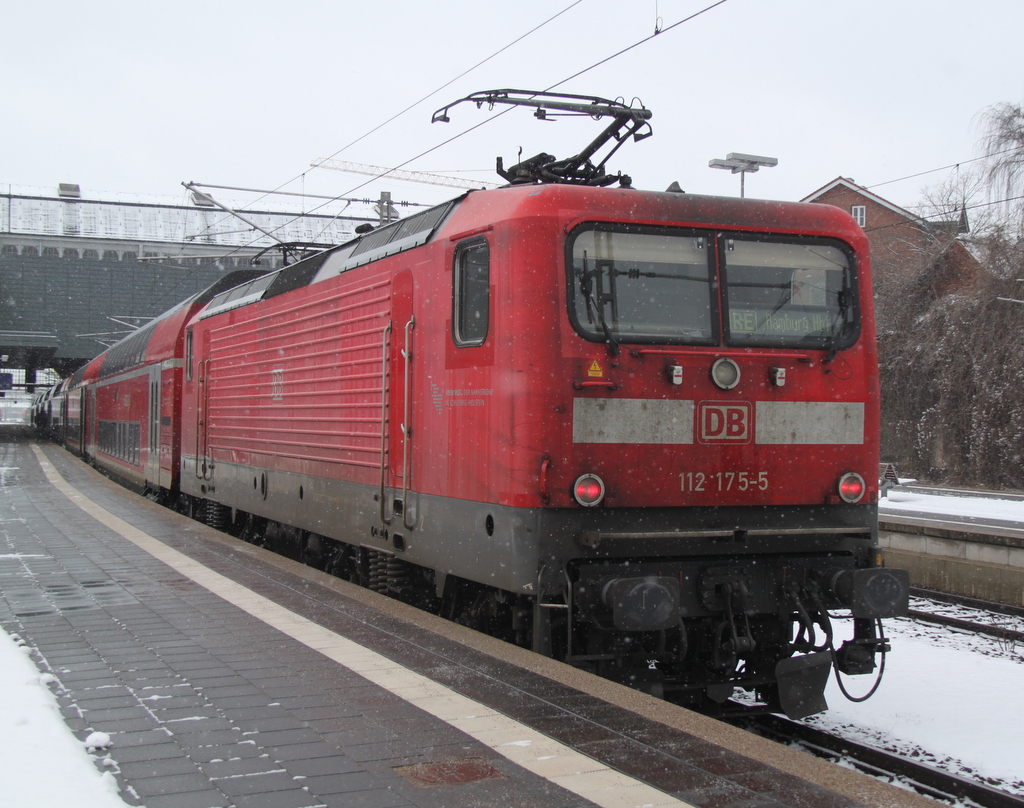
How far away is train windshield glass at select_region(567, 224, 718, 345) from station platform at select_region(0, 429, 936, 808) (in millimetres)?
1942

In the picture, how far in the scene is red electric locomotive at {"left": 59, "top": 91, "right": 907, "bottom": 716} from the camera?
5641 millimetres

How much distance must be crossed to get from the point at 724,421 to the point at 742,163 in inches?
520

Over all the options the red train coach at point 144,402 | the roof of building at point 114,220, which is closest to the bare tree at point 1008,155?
the red train coach at point 144,402

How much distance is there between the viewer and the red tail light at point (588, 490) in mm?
5605

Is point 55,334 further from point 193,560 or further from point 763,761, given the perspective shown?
point 763,761

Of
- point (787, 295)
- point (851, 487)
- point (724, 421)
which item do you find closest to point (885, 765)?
point (851, 487)

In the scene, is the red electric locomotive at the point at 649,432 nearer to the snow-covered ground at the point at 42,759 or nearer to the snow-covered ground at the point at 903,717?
the snow-covered ground at the point at 903,717

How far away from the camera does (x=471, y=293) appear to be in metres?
6.23

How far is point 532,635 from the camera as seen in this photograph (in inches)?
238

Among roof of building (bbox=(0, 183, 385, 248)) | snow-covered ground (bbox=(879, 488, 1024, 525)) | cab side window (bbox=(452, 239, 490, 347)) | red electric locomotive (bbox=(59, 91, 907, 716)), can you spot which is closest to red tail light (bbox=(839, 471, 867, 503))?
red electric locomotive (bbox=(59, 91, 907, 716))

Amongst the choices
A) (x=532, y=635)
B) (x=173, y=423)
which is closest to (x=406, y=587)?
(x=532, y=635)

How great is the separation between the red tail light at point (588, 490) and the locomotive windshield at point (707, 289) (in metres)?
0.78

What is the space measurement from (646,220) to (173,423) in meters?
11.4

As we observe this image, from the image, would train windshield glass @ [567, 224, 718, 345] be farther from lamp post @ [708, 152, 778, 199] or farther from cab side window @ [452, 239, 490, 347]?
lamp post @ [708, 152, 778, 199]
